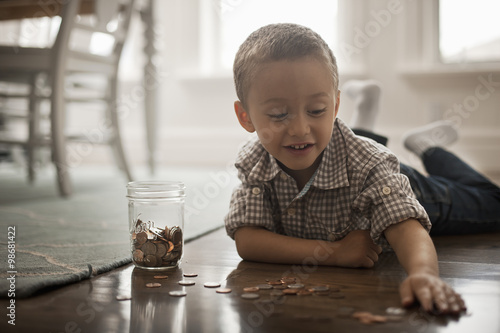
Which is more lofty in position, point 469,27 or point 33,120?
point 469,27

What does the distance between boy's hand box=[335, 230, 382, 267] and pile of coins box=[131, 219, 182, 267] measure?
30cm

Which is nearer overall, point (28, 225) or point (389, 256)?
point (389, 256)

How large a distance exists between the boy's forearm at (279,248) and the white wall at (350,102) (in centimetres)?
223

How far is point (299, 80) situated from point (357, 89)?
0.84 metres

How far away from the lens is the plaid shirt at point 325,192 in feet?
3.05

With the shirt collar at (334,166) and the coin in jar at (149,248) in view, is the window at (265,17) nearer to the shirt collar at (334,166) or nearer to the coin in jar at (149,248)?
the shirt collar at (334,166)

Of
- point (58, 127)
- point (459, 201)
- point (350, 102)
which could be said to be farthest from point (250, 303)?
point (350, 102)

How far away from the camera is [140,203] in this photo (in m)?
0.94

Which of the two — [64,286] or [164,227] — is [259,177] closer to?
[164,227]

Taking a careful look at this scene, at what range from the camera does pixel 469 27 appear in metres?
2.98

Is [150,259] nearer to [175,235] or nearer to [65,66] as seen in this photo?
[175,235]

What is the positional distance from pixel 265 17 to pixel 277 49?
2.77 m

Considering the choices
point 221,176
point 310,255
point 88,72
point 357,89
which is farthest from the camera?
point 221,176

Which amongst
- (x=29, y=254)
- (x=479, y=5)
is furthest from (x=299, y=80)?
(x=479, y=5)
